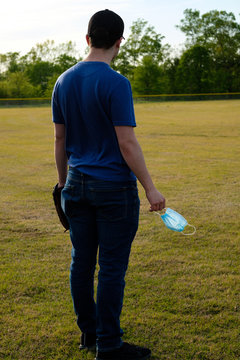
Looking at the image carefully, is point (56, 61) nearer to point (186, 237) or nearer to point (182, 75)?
point (182, 75)

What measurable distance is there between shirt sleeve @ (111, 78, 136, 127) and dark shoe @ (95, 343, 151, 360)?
1.37m

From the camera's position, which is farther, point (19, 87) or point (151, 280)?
point (19, 87)

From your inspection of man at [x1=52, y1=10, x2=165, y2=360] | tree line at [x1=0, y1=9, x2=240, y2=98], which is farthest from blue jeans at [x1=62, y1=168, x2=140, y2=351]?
tree line at [x1=0, y1=9, x2=240, y2=98]

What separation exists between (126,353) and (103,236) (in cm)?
77

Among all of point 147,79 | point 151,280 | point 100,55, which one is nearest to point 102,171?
point 100,55

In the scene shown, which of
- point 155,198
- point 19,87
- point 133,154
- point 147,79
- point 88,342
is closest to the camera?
point 133,154

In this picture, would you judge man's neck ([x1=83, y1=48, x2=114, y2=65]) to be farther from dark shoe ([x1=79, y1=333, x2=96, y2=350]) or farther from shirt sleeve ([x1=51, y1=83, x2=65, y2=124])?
dark shoe ([x1=79, y1=333, x2=96, y2=350])

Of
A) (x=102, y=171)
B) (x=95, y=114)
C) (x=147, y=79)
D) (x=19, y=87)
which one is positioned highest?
(x=147, y=79)

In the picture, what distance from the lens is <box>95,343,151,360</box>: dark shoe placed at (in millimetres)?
2531

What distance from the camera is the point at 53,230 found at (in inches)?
207

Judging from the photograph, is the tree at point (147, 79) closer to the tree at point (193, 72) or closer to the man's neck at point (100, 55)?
the tree at point (193, 72)

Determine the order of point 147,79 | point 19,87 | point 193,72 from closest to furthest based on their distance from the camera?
point 19,87, point 147,79, point 193,72

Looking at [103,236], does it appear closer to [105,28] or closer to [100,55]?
[100,55]

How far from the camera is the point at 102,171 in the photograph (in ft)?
7.55
